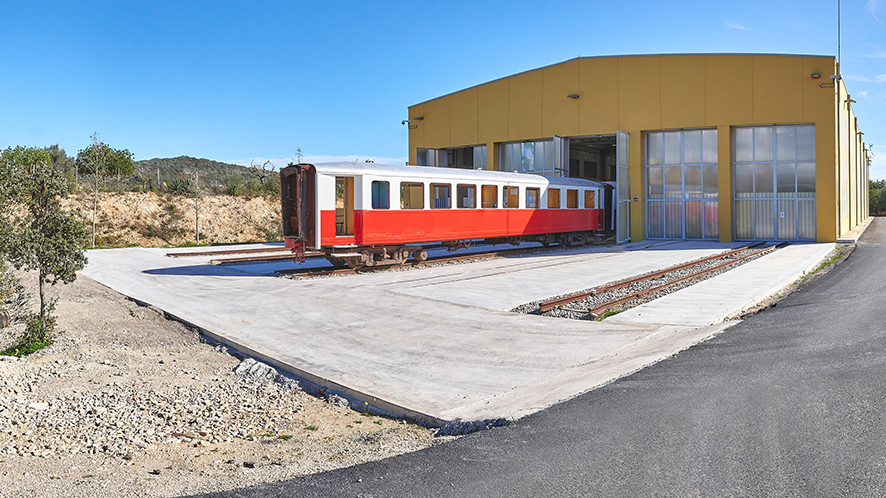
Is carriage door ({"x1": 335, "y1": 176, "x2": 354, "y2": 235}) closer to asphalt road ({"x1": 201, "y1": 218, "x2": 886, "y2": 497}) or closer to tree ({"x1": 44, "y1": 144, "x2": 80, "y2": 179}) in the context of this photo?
asphalt road ({"x1": 201, "y1": 218, "x2": 886, "y2": 497})

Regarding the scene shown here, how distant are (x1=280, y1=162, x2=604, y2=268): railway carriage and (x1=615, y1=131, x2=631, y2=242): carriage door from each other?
6009mm

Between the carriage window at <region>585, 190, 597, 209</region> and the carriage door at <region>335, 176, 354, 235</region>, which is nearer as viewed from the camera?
the carriage door at <region>335, 176, 354, 235</region>

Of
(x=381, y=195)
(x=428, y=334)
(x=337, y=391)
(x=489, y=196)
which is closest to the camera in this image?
(x=337, y=391)

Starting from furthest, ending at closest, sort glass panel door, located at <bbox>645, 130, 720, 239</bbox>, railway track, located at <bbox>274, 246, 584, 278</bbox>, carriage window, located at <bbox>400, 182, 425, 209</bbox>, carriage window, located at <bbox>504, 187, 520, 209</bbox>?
glass panel door, located at <bbox>645, 130, 720, 239</bbox>, carriage window, located at <bbox>504, 187, 520, 209</bbox>, carriage window, located at <bbox>400, 182, 425, 209</bbox>, railway track, located at <bbox>274, 246, 584, 278</bbox>

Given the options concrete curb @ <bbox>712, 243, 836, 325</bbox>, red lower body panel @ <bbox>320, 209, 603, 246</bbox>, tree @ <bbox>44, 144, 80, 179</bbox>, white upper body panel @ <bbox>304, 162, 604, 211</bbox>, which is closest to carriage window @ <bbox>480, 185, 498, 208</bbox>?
white upper body panel @ <bbox>304, 162, 604, 211</bbox>

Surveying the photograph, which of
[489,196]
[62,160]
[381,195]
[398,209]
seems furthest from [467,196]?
[62,160]

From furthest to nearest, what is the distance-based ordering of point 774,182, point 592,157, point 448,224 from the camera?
point 592,157 < point 774,182 < point 448,224

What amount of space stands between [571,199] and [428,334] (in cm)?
1876

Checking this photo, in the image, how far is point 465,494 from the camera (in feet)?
15.0

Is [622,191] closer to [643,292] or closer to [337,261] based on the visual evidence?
[337,261]

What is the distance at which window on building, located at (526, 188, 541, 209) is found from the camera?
2506 cm

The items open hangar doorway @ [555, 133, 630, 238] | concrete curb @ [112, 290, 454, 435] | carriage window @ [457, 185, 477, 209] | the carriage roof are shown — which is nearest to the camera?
concrete curb @ [112, 290, 454, 435]

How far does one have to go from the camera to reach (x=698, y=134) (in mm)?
31156

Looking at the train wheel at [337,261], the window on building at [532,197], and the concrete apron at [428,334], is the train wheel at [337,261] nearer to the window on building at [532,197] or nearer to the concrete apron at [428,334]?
the concrete apron at [428,334]
